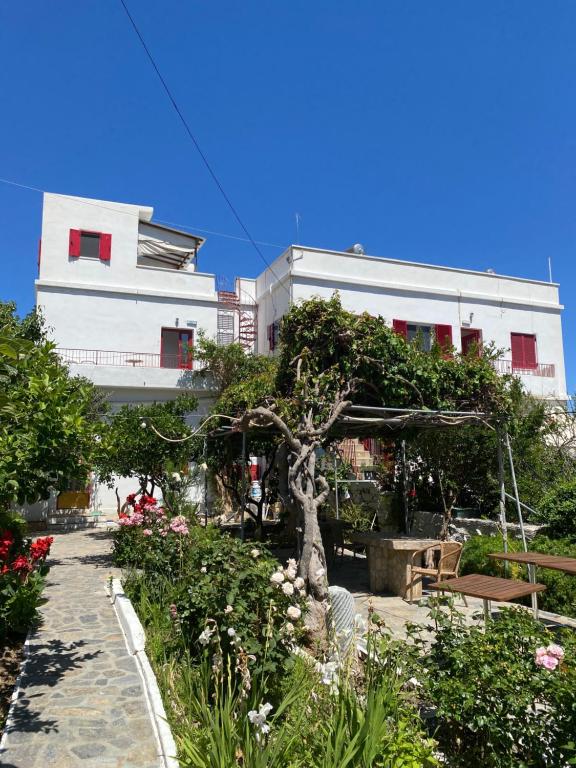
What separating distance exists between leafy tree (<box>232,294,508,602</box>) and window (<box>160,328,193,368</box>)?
11.4 metres

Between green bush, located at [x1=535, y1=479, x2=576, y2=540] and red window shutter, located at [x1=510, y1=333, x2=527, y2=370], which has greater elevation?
red window shutter, located at [x1=510, y1=333, x2=527, y2=370]

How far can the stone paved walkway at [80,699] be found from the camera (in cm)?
356

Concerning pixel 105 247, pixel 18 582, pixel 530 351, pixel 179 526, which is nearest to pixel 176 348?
pixel 105 247

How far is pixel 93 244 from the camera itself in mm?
20844

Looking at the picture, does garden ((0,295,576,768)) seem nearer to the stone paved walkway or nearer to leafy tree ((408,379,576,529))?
leafy tree ((408,379,576,529))

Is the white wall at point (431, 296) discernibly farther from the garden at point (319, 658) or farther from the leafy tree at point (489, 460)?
the garden at point (319, 658)

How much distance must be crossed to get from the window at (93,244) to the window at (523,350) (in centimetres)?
1628

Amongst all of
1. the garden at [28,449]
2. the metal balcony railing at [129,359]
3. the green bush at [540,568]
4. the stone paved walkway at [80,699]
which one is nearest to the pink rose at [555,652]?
the stone paved walkway at [80,699]

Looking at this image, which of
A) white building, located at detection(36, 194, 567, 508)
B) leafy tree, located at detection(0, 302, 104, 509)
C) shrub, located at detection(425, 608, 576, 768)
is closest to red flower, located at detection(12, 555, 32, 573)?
leafy tree, located at detection(0, 302, 104, 509)

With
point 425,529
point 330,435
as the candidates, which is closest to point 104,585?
point 330,435

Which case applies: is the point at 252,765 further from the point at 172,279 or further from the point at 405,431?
the point at 172,279

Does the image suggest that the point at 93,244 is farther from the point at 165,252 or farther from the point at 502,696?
the point at 502,696

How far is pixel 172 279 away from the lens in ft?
70.9

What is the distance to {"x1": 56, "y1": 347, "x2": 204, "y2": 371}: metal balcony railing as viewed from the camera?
63.9 feet
